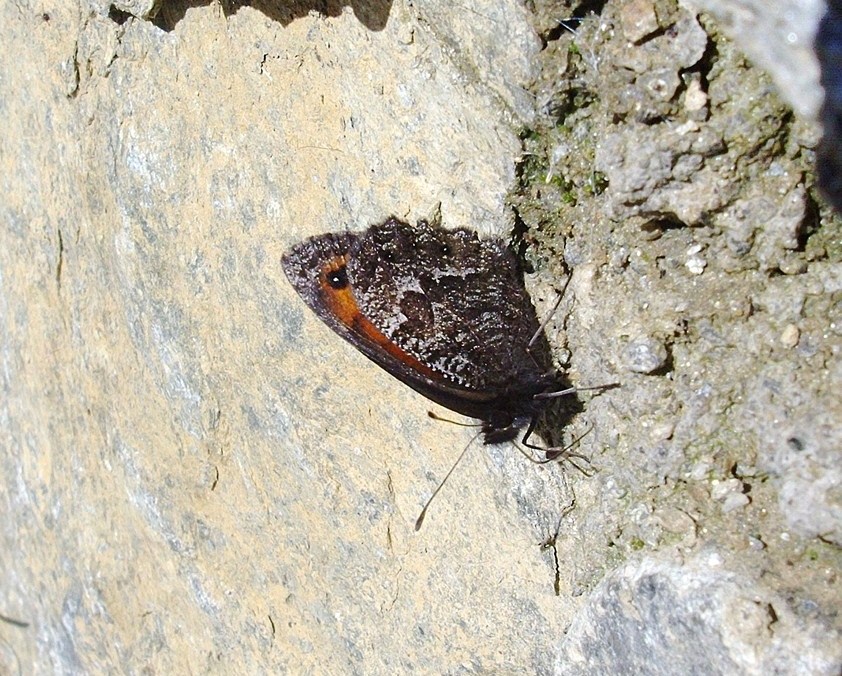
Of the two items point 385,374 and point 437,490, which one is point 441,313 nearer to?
point 385,374

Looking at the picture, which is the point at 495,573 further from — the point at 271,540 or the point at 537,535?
the point at 271,540

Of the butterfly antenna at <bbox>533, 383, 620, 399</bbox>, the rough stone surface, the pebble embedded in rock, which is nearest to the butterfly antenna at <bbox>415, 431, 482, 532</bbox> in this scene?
the rough stone surface

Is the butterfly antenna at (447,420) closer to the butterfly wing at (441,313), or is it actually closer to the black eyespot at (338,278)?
the butterfly wing at (441,313)

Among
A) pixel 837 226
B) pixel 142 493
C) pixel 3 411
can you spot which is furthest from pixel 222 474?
pixel 837 226

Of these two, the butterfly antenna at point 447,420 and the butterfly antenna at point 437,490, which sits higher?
the butterfly antenna at point 447,420

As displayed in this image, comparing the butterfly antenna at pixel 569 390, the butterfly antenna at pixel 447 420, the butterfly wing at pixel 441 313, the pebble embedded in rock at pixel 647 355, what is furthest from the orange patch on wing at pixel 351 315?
the pebble embedded in rock at pixel 647 355

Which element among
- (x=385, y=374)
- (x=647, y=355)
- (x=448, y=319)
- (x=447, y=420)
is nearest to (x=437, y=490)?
(x=447, y=420)

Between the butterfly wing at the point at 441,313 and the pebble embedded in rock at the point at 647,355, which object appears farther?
the butterfly wing at the point at 441,313
